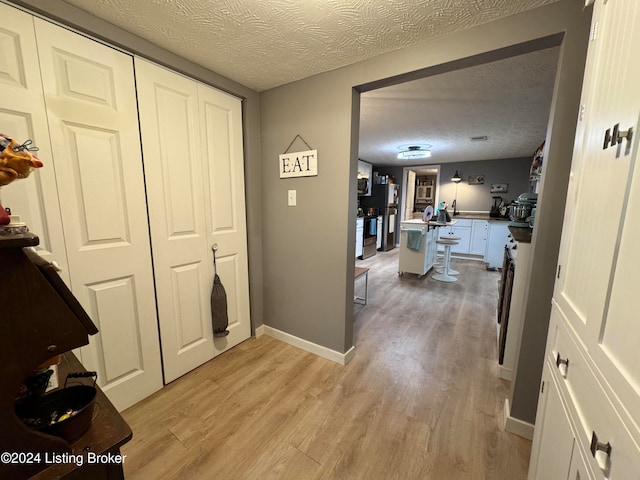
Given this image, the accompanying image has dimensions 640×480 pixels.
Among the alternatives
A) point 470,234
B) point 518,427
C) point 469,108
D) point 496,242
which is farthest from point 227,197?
point 470,234

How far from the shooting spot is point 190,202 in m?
1.81

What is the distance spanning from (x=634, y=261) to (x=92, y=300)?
2114 millimetres

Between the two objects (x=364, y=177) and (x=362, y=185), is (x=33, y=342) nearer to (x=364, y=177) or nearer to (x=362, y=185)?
(x=362, y=185)

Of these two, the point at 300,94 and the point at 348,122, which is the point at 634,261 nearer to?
the point at 348,122

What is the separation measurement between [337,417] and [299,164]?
5.80 feet

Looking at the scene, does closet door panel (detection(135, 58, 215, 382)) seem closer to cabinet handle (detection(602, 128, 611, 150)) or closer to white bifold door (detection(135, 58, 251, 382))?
white bifold door (detection(135, 58, 251, 382))

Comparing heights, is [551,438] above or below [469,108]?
below

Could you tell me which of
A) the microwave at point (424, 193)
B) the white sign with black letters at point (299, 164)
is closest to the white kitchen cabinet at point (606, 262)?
the white sign with black letters at point (299, 164)

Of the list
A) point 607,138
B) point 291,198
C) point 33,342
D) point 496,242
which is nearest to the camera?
point 33,342

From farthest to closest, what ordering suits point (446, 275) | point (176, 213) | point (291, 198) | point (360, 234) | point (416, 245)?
point (360, 234), point (446, 275), point (416, 245), point (291, 198), point (176, 213)

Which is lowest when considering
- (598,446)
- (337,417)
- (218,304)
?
(337,417)

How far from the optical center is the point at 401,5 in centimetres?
120

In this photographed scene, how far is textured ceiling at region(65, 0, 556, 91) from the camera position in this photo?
120 centimetres

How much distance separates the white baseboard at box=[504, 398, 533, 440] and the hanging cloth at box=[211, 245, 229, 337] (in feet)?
6.43
